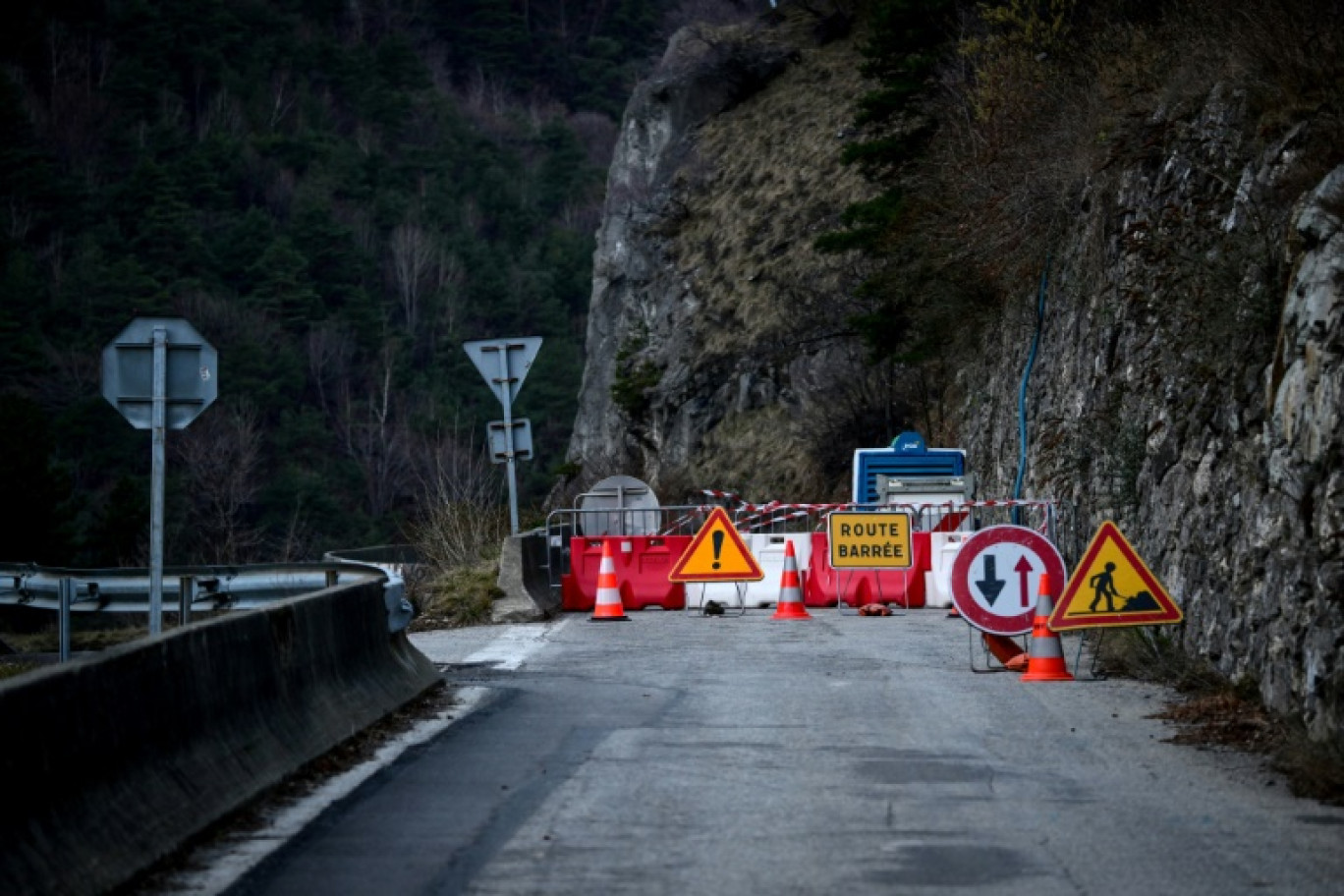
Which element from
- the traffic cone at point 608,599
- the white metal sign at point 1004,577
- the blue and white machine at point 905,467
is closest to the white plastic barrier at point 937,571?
the traffic cone at point 608,599

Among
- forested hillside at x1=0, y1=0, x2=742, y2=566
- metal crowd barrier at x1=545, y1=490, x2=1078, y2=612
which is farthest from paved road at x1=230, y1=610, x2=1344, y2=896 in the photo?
forested hillside at x1=0, y1=0, x2=742, y2=566

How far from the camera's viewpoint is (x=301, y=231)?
106 m

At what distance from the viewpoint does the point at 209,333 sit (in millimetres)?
97938

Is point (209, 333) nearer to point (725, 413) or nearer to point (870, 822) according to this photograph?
point (725, 413)

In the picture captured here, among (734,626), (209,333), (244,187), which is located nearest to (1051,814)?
(734,626)

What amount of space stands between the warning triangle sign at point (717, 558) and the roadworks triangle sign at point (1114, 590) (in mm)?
9342

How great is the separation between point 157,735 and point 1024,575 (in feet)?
26.9

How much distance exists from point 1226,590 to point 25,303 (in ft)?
300

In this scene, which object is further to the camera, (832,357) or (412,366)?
(412,366)

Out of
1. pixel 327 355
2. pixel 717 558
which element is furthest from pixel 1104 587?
pixel 327 355

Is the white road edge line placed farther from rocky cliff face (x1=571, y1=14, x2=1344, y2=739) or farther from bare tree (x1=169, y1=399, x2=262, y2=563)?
bare tree (x1=169, y1=399, x2=262, y2=563)

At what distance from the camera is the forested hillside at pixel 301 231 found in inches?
3430

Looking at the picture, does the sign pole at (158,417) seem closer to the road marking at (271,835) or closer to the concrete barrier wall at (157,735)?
the concrete barrier wall at (157,735)

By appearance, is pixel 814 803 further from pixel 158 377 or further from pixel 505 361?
pixel 505 361
